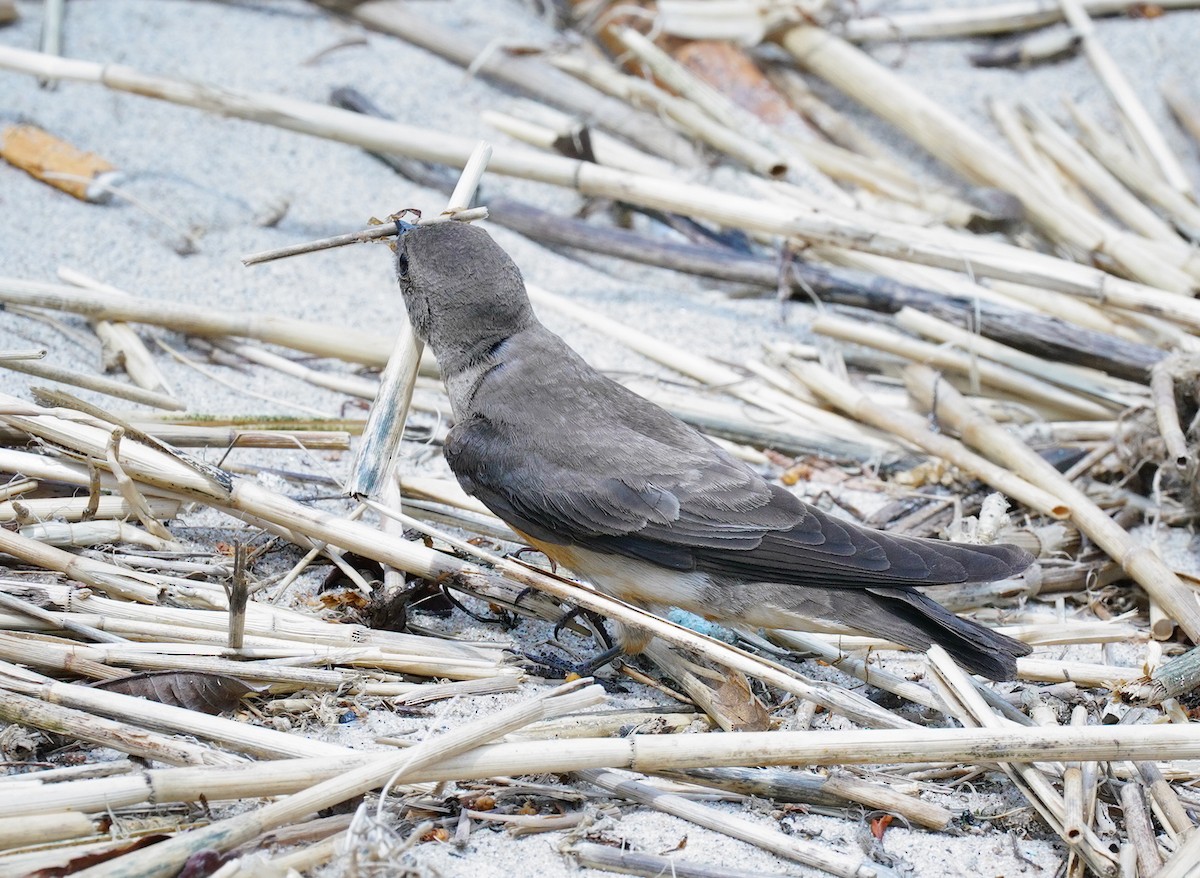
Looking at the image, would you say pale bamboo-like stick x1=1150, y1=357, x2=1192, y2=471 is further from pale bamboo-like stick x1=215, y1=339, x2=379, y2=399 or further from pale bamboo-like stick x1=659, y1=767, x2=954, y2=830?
pale bamboo-like stick x1=215, y1=339, x2=379, y2=399

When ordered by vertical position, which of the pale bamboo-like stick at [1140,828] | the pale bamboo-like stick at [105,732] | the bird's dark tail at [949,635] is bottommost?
the pale bamboo-like stick at [105,732]

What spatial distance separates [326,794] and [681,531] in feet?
4.43

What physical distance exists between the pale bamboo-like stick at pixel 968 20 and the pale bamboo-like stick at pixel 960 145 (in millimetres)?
346

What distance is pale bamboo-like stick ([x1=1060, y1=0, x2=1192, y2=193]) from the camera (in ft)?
21.4

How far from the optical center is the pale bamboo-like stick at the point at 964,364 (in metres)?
4.99

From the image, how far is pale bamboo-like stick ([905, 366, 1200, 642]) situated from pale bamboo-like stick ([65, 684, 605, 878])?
208 centimetres

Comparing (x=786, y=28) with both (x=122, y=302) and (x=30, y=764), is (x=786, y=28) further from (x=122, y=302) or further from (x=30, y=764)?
(x=30, y=764)

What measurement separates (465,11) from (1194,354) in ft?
16.0

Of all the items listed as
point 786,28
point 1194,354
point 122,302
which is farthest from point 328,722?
point 786,28

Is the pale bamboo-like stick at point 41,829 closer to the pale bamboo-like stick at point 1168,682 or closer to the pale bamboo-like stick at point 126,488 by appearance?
the pale bamboo-like stick at point 126,488

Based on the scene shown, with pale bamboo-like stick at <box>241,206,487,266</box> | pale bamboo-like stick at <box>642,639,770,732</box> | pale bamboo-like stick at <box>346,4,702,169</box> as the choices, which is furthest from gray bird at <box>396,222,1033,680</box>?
pale bamboo-like stick at <box>346,4,702,169</box>

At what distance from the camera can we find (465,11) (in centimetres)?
747

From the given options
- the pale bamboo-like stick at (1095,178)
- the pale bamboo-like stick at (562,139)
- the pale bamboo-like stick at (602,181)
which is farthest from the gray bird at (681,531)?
the pale bamboo-like stick at (1095,178)

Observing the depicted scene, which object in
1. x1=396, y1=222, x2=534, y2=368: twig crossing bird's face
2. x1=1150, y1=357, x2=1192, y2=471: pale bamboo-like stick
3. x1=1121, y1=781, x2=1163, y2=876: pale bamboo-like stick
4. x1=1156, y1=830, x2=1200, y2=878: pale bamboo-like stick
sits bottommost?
x1=1121, y1=781, x2=1163, y2=876: pale bamboo-like stick
